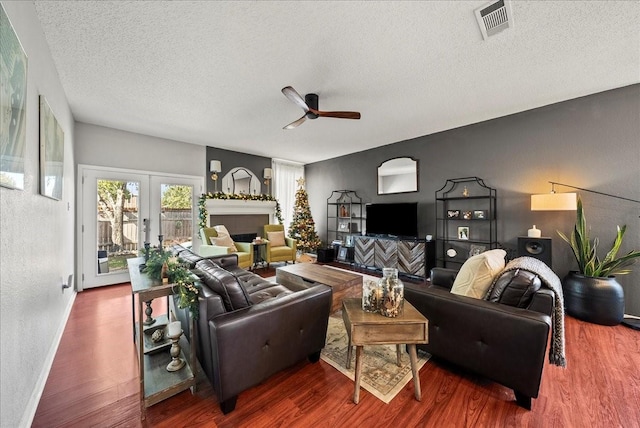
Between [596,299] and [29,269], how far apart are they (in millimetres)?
5114

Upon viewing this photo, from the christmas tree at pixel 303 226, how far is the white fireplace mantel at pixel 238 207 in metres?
0.64

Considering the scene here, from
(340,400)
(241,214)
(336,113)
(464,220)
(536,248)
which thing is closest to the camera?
(340,400)

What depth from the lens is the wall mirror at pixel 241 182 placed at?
227 inches

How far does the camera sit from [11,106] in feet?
3.90

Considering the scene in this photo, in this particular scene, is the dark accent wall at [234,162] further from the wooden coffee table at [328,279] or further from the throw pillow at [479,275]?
the throw pillow at [479,275]

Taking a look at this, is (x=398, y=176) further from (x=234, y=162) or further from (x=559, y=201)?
(x=234, y=162)

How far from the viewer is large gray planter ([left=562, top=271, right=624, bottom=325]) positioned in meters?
2.68

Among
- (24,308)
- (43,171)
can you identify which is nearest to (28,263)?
(24,308)

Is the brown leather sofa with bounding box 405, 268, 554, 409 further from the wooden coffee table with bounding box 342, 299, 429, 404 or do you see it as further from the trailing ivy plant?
the trailing ivy plant

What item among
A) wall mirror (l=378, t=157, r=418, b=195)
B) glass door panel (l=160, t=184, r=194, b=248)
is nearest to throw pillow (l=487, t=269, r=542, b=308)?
wall mirror (l=378, t=157, r=418, b=195)

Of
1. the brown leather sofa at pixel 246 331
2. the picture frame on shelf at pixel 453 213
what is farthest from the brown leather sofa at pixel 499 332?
the picture frame on shelf at pixel 453 213

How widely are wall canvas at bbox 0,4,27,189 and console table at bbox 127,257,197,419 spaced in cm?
85

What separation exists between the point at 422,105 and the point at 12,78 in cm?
377

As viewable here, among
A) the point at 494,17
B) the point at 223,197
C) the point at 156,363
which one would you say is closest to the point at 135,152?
the point at 223,197
